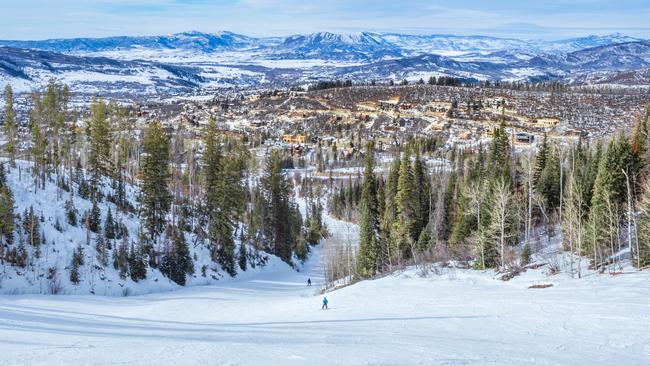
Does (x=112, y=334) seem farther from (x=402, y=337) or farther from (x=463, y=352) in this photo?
(x=463, y=352)

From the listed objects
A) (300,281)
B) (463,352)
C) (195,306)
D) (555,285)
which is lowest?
(300,281)

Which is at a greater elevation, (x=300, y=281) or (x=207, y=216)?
(x=207, y=216)

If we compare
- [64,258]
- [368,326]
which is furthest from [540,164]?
[64,258]

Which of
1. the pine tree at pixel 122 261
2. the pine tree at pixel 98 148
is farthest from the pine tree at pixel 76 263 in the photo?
the pine tree at pixel 98 148

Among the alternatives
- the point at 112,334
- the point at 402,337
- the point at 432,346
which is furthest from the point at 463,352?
the point at 112,334

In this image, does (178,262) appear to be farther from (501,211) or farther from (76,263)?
(501,211)

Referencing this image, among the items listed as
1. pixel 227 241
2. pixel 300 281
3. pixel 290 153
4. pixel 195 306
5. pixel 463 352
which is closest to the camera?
pixel 463 352

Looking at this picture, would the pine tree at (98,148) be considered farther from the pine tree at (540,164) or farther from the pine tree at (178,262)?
the pine tree at (540,164)
